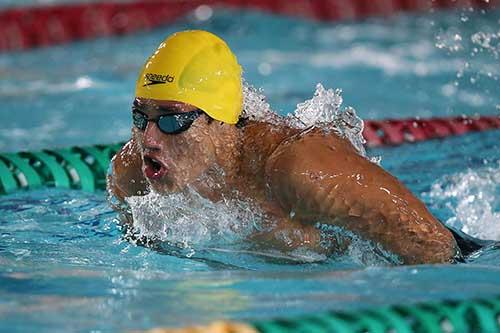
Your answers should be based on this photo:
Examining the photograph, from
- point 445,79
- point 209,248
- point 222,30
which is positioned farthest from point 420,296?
point 222,30

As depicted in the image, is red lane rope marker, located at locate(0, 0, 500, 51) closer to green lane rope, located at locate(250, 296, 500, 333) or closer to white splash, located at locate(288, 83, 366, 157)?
white splash, located at locate(288, 83, 366, 157)

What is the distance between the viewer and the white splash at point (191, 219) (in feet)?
9.38

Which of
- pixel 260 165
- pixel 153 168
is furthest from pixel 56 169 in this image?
pixel 260 165

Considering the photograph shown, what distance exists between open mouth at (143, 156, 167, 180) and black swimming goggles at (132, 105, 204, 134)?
85mm

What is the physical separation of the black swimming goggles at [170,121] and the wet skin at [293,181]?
0.04ft

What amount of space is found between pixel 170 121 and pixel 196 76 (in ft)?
0.51

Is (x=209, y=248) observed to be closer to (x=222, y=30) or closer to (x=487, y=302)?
(x=487, y=302)

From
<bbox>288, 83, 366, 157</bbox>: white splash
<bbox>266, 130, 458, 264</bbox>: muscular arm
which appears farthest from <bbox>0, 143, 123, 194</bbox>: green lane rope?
<bbox>266, 130, 458, 264</bbox>: muscular arm

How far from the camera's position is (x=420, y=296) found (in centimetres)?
230

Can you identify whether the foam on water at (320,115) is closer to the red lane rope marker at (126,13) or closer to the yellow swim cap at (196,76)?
the yellow swim cap at (196,76)

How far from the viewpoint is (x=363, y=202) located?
8.29 feet

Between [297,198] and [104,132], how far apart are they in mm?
2747

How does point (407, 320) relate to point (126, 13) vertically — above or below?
below

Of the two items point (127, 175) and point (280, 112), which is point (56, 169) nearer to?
point (127, 175)
